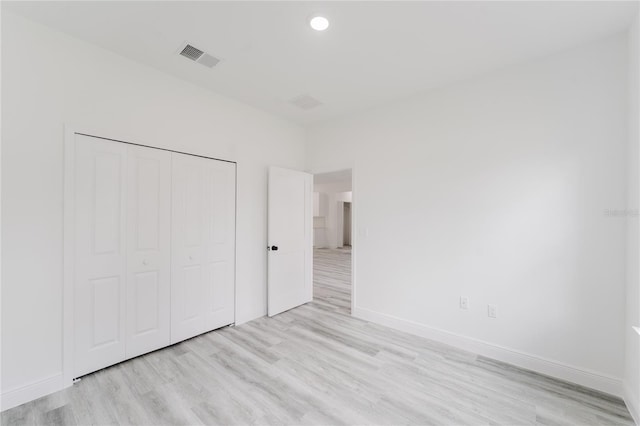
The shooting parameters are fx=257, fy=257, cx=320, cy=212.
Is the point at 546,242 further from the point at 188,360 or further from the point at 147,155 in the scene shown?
the point at 147,155

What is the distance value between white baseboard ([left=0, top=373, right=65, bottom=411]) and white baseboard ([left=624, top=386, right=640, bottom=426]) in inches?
168

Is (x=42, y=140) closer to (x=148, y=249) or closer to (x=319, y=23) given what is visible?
(x=148, y=249)

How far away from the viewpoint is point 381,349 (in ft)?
9.06

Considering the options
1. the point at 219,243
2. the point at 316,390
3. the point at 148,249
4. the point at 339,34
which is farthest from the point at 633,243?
the point at 148,249

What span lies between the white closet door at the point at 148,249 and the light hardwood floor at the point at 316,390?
10.1 inches

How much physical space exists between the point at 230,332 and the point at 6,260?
2055 millimetres

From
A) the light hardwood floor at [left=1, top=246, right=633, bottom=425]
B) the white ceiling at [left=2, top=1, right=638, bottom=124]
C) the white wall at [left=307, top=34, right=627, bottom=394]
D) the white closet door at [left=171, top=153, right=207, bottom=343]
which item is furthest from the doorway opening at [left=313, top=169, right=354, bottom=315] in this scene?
the white ceiling at [left=2, top=1, right=638, bottom=124]

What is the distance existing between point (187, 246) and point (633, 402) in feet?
13.1

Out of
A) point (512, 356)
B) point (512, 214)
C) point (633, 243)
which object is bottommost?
point (512, 356)

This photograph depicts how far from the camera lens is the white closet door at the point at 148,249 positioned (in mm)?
2492

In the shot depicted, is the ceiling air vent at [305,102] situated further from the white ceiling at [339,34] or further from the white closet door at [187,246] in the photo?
the white closet door at [187,246]

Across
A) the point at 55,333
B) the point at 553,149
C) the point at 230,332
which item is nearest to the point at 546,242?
the point at 553,149

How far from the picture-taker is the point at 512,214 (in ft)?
8.26

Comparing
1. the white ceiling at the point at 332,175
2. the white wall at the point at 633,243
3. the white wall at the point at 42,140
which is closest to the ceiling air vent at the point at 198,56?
the white wall at the point at 42,140
